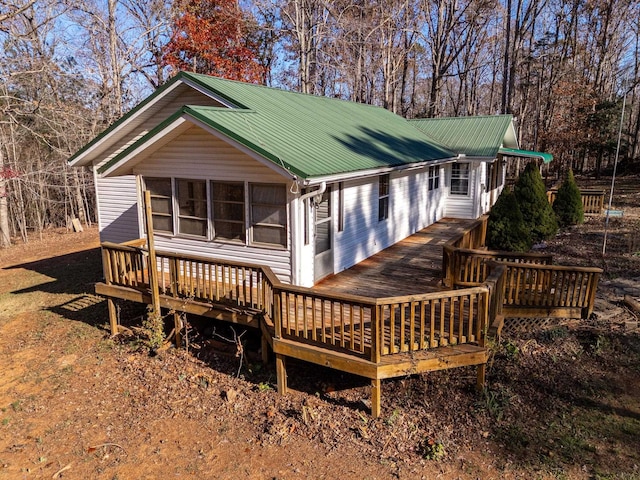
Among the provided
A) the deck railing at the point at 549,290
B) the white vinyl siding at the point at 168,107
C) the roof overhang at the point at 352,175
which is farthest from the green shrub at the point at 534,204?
the white vinyl siding at the point at 168,107

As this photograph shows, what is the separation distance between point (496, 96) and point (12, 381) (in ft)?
172

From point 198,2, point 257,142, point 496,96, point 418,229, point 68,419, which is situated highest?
point 198,2

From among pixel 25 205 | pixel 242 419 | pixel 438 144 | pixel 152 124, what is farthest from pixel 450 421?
pixel 25 205

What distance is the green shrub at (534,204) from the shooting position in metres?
13.9

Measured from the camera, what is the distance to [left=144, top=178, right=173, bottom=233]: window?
33.0 feet

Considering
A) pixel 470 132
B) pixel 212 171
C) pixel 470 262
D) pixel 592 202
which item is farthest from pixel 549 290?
pixel 592 202

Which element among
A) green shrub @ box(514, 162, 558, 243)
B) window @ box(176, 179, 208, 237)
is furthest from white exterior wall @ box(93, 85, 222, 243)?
green shrub @ box(514, 162, 558, 243)

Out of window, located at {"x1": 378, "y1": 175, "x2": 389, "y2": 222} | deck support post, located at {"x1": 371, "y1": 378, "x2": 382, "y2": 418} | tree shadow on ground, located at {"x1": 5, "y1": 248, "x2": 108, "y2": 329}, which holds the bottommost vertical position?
tree shadow on ground, located at {"x1": 5, "y1": 248, "x2": 108, "y2": 329}

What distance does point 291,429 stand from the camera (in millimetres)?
6281

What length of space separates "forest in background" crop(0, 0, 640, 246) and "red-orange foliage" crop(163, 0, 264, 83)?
0.23 ft

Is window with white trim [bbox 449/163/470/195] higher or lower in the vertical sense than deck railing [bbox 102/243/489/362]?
higher

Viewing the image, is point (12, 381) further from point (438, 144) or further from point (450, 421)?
point (438, 144)

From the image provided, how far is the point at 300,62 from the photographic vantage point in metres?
25.9

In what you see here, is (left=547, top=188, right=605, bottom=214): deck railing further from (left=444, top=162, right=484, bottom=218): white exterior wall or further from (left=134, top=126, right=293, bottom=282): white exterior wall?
(left=134, top=126, right=293, bottom=282): white exterior wall
